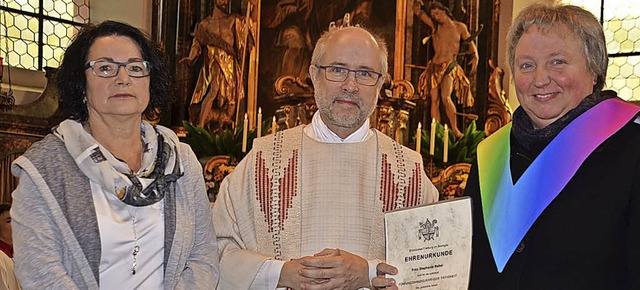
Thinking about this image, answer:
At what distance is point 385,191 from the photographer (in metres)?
4.40

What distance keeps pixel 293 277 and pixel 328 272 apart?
0.49ft

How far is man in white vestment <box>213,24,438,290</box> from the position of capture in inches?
164

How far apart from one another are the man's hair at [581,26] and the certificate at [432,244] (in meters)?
0.57

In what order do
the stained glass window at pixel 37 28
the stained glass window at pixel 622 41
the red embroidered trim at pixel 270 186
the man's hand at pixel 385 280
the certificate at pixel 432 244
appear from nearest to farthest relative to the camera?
the certificate at pixel 432 244, the man's hand at pixel 385 280, the red embroidered trim at pixel 270 186, the stained glass window at pixel 37 28, the stained glass window at pixel 622 41

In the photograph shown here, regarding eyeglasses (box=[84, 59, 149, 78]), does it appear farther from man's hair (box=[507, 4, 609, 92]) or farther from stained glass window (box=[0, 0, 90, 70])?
stained glass window (box=[0, 0, 90, 70])

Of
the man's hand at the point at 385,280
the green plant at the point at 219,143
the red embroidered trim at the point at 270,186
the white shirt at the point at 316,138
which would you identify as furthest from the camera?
the green plant at the point at 219,143

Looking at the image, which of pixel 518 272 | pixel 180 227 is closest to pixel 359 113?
pixel 180 227

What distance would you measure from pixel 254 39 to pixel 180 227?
8.14m

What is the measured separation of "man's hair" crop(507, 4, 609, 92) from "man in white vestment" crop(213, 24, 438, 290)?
99 cm

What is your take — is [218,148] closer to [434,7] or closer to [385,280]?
[434,7]

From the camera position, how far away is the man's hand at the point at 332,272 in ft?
13.0

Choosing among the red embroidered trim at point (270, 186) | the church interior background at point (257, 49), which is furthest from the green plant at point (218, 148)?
the red embroidered trim at point (270, 186)

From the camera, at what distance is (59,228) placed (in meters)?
3.51

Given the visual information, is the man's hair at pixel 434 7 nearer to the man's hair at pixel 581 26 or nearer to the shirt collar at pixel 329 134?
the shirt collar at pixel 329 134
